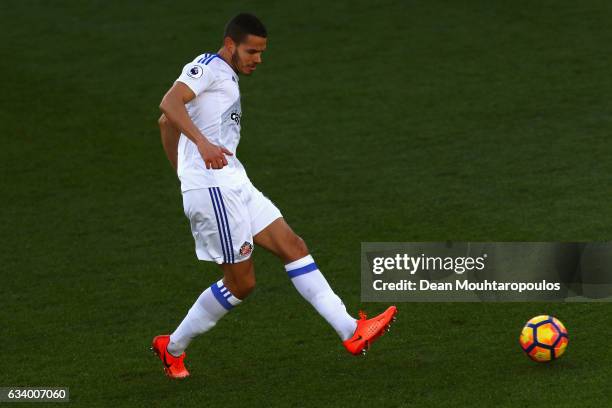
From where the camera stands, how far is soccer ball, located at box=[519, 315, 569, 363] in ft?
Answer: 20.4

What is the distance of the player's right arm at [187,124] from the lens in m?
5.84

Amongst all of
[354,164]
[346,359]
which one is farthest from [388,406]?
[354,164]

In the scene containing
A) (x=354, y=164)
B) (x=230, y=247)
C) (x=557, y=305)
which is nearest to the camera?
(x=230, y=247)

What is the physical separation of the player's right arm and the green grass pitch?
4.41 feet

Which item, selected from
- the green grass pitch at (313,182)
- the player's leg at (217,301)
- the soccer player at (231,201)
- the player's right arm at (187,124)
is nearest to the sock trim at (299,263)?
the soccer player at (231,201)

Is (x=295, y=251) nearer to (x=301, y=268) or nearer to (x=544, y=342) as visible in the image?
(x=301, y=268)

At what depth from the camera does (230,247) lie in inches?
244

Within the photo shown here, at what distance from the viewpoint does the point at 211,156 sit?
230 inches

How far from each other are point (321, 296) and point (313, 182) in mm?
4630

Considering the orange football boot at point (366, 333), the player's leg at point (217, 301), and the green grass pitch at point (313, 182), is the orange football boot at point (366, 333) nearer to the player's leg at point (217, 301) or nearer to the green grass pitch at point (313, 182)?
the green grass pitch at point (313, 182)

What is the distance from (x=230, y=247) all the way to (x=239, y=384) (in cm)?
81

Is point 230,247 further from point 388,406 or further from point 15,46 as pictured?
point 15,46

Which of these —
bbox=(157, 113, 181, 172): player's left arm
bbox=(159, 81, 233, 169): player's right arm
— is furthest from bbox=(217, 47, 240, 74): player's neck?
bbox=(157, 113, 181, 172): player's left arm

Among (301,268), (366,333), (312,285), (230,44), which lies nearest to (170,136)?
(230,44)
